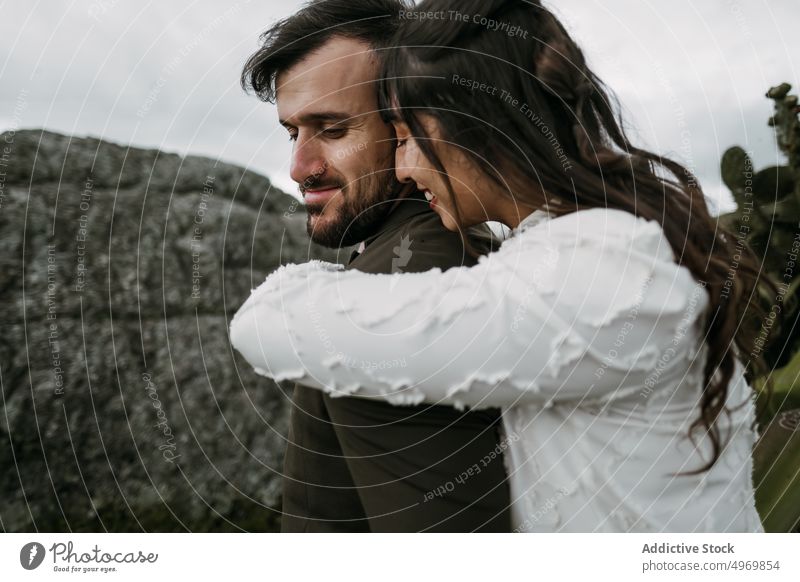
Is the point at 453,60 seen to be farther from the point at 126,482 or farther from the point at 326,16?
the point at 126,482

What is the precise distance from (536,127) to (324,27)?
14.6 inches

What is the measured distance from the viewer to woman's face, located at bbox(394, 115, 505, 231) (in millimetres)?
655

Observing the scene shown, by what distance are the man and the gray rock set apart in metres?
0.74

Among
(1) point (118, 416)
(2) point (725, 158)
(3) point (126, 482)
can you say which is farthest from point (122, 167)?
(2) point (725, 158)

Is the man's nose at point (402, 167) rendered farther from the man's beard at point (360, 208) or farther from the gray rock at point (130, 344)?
the gray rock at point (130, 344)

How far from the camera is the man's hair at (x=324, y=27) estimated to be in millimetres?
859

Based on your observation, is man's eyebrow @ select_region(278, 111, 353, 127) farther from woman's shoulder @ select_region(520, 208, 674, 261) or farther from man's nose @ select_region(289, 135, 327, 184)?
woman's shoulder @ select_region(520, 208, 674, 261)

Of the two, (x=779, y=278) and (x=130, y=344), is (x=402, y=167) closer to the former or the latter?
(x=130, y=344)

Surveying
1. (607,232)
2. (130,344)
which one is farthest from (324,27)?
(130,344)

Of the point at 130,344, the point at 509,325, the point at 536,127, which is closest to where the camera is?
the point at 509,325

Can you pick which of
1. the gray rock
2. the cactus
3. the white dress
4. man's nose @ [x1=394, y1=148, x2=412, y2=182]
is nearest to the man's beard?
man's nose @ [x1=394, y1=148, x2=412, y2=182]

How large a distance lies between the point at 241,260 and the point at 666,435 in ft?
4.46

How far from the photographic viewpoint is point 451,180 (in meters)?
0.67

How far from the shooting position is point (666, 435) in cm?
60
